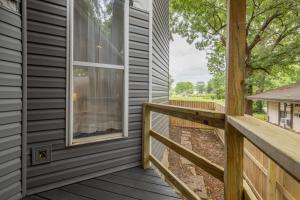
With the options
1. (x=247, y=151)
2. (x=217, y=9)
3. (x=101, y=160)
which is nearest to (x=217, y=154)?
(x=247, y=151)

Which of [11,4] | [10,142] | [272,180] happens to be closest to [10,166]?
[10,142]

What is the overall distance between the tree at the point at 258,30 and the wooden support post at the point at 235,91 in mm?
5208

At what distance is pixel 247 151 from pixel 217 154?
2.20 metres

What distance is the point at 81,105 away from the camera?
2.31 metres

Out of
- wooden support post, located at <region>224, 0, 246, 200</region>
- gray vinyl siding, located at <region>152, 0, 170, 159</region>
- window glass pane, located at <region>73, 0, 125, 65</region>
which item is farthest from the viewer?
gray vinyl siding, located at <region>152, 0, 170, 159</region>

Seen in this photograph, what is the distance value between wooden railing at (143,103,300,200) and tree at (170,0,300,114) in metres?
4.44

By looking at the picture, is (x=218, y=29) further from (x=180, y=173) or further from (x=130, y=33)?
(x=130, y=33)

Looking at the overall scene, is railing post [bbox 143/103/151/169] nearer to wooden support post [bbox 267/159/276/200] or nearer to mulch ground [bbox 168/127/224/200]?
wooden support post [bbox 267/159/276/200]

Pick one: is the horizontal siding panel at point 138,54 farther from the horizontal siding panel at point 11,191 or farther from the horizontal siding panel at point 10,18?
the horizontal siding panel at point 11,191

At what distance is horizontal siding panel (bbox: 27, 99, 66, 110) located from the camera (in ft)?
6.56

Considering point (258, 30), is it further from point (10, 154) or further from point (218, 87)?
point (10, 154)

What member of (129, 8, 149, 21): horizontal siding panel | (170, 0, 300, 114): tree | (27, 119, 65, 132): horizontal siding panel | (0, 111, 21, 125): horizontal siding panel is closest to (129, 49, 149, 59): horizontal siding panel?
(129, 8, 149, 21): horizontal siding panel

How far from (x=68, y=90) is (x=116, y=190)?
3.79ft

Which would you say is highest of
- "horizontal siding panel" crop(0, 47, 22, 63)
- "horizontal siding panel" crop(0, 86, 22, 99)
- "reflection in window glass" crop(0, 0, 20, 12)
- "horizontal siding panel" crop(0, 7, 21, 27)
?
"reflection in window glass" crop(0, 0, 20, 12)
